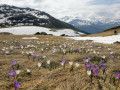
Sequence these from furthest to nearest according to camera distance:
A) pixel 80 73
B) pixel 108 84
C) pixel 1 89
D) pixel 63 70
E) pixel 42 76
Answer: pixel 63 70
pixel 80 73
pixel 42 76
pixel 108 84
pixel 1 89

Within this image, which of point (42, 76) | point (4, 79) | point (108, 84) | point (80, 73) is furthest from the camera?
Answer: point (80, 73)

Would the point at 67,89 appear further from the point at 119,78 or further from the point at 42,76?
the point at 119,78

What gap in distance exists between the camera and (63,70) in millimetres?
4246

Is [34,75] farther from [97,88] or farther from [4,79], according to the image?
[97,88]

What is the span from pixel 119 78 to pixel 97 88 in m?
0.86

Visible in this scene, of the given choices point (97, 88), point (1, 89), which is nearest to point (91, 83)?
point (97, 88)

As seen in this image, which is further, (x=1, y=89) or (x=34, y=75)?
(x=34, y=75)

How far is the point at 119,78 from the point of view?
3391mm

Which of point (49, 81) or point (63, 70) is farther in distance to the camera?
point (63, 70)

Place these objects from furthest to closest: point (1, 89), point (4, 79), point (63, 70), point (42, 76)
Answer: point (63, 70)
point (42, 76)
point (4, 79)
point (1, 89)

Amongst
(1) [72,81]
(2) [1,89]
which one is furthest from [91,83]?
(2) [1,89]

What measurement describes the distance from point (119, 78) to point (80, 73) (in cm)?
120

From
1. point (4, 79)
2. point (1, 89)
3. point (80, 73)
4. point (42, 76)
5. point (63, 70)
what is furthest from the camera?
point (63, 70)

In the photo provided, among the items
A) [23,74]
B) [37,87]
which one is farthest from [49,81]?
[23,74]
